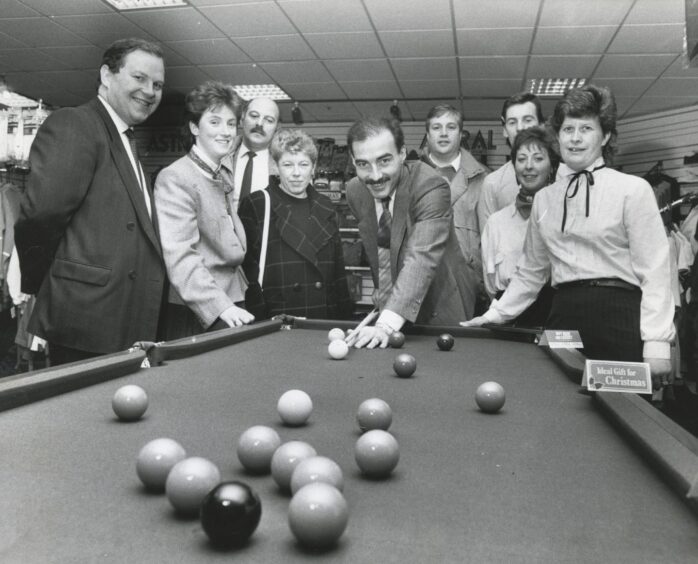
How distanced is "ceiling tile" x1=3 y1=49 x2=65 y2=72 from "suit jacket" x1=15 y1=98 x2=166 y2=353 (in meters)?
5.31

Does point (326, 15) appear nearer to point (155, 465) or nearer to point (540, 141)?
point (540, 141)

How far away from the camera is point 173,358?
2029 millimetres

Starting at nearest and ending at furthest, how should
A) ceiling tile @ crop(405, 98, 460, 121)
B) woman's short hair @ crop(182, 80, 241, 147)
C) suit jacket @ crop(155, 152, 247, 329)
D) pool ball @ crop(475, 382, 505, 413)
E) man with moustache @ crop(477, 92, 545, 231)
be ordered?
pool ball @ crop(475, 382, 505, 413) < suit jacket @ crop(155, 152, 247, 329) < woman's short hair @ crop(182, 80, 241, 147) < man with moustache @ crop(477, 92, 545, 231) < ceiling tile @ crop(405, 98, 460, 121)

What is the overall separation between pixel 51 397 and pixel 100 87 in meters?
1.74

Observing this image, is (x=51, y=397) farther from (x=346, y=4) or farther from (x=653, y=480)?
(x=346, y=4)

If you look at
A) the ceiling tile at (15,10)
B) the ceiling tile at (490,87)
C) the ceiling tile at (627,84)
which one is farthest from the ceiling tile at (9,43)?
the ceiling tile at (627,84)

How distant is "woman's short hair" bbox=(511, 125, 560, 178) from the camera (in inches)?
130

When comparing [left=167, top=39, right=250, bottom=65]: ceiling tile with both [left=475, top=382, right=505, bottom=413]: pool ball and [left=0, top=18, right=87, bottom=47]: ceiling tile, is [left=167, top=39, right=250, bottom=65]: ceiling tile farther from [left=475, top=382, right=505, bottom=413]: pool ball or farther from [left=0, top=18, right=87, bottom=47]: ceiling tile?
[left=475, top=382, right=505, bottom=413]: pool ball

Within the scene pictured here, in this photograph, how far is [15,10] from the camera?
18.5 feet

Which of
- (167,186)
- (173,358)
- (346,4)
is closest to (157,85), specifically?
(167,186)

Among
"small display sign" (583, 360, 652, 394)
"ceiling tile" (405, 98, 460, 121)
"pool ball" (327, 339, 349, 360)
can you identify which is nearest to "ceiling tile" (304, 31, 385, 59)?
"ceiling tile" (405, 98, 460, 121)

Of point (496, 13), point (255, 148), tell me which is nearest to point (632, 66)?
point (496, 13)

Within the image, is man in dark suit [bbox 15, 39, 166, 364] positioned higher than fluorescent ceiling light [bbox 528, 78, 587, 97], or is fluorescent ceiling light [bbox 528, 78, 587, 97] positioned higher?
fluorescent ceiling light [bbox 528, 78, 587, 97]

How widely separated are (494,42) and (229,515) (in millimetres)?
6029
